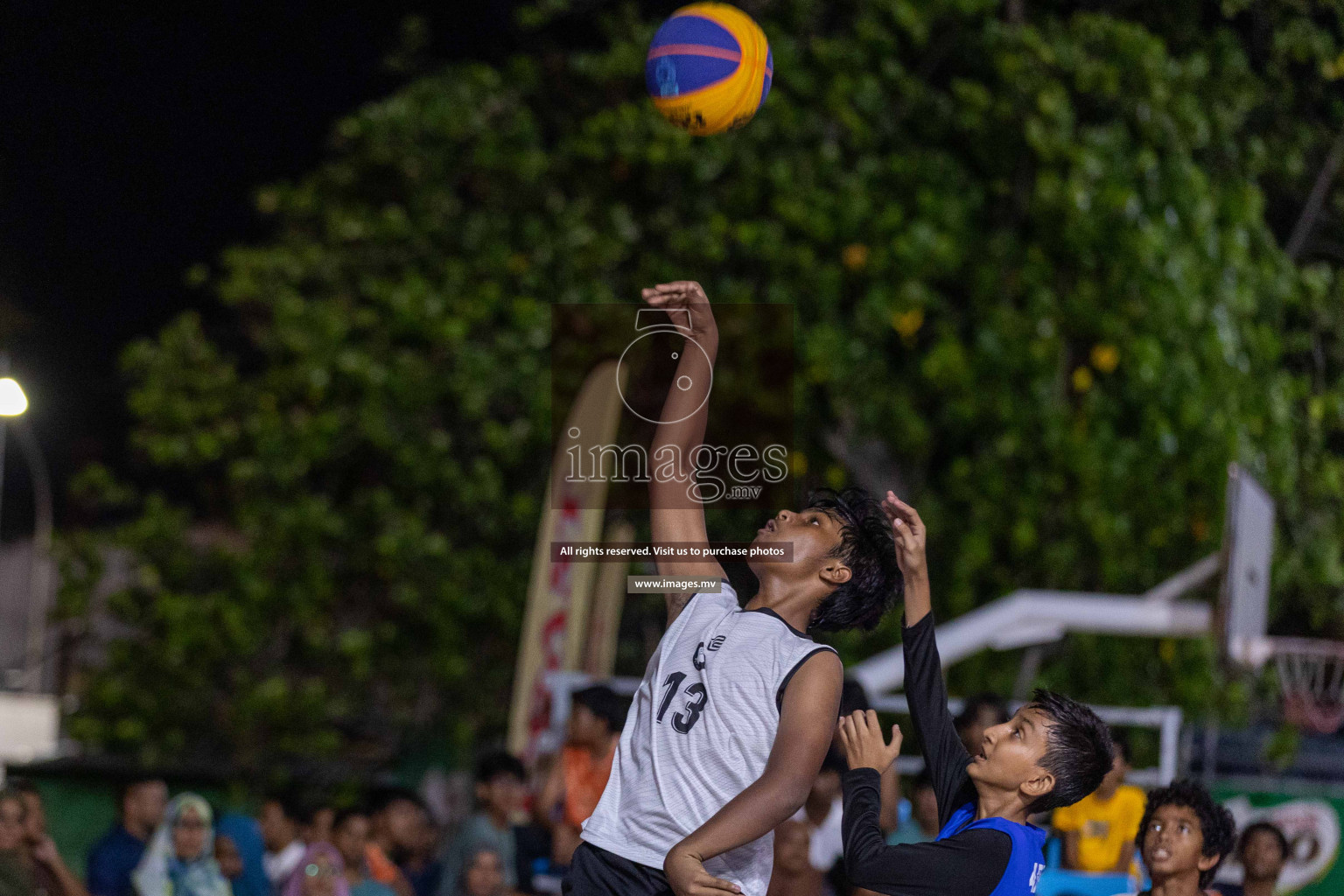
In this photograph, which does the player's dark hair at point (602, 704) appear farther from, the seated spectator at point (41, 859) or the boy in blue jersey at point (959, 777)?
the boy in blue jersey at point (959, 777)

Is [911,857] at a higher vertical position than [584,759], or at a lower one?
lower

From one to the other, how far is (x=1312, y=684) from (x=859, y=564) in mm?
7699

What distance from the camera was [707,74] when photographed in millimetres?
4449

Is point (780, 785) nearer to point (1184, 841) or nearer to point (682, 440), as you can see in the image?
point (682, 440)

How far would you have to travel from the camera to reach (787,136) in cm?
1027

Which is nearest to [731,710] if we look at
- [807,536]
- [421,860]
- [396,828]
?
[807,536]

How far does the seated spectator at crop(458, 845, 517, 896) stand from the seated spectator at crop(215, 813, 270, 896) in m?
1.24

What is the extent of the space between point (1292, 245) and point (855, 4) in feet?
12.7

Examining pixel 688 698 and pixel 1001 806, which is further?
pixel 1001 806

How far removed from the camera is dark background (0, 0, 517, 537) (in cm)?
1040

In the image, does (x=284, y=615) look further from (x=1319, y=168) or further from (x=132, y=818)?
(x=1319, y=168)

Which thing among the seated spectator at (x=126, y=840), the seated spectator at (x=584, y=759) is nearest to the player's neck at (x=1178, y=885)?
the seated spectator at (x=584, y=759)

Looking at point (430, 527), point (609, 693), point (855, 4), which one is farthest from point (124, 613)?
point (855, 4)

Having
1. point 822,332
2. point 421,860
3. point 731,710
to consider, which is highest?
point 822,332
